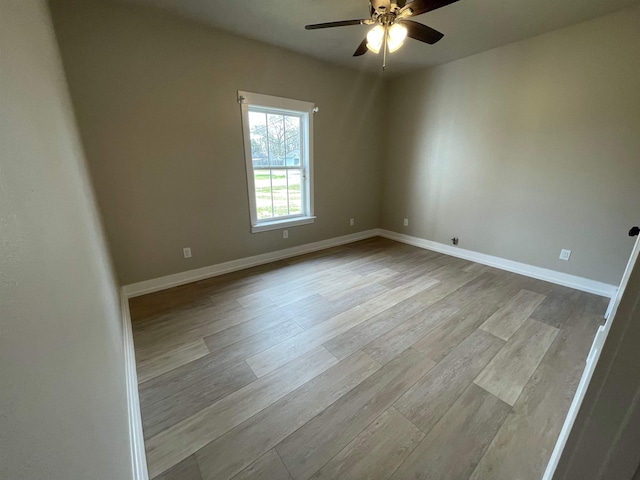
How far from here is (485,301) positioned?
254 cm

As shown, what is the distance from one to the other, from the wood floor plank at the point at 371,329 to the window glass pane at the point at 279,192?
200 centimetres

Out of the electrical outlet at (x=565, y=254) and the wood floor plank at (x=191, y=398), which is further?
the electrical outlet at (x=565, y=254)

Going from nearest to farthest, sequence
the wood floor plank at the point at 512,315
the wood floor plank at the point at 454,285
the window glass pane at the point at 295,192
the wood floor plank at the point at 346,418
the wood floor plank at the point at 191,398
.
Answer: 1. the wood floor plank at the point at 346,418
2. the wood floor plank at the point at 191,398
3. the wood floor plank at the point at 512,315
4. the wood floor plank at the point at 454,285
5. the window glass pane at the point at 295,192

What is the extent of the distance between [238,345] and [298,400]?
67 centimetres

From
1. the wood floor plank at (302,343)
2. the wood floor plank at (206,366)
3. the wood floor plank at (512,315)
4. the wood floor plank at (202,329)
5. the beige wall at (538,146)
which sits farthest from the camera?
the beige wall at (538,146)

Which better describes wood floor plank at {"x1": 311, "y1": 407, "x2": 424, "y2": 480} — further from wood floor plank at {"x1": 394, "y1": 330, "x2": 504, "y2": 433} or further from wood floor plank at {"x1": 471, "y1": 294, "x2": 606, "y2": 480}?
wood floor plank at {"x1": 471, "y1": 294, "x2": 606, "y2": 480}

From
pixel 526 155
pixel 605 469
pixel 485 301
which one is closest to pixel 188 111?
pixel 605 469

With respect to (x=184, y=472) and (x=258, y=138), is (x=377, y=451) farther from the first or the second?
(x=258, y=138)

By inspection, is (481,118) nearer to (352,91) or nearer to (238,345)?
(352,91)

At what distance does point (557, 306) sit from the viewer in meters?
2.46

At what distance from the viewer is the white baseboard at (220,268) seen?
2.69 m

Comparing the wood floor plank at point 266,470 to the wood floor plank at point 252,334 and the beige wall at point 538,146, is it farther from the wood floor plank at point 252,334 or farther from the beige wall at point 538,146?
the beige wall at point 538,146

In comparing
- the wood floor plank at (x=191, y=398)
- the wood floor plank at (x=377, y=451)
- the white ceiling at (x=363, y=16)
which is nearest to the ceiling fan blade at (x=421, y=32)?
the white ceiling at (x=363, y=16)

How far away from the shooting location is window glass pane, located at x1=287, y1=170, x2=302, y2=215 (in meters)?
3.58
